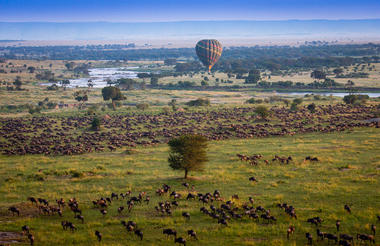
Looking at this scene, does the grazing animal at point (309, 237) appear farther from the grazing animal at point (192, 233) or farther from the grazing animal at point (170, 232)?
the grazing animal at point (170, 232)

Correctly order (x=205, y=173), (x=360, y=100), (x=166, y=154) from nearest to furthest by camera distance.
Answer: (x=205, y=173) → (x=166, y=154) → (x=360, y=100)

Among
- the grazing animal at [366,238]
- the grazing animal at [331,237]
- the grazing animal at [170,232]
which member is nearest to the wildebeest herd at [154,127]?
the grazing animal at [170,232]

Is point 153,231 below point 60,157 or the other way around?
the other way around

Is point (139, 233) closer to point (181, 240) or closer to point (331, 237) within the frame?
point (181, 240)

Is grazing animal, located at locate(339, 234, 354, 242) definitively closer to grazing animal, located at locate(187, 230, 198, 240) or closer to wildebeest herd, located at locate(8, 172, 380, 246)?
wildebeest herd, located at locate(8, 172, 380, 246)

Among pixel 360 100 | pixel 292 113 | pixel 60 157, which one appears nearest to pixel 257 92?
pixel 360 100

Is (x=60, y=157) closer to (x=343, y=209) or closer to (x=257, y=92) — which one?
(x=343, y=209)
